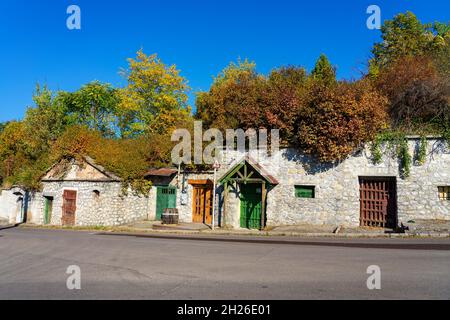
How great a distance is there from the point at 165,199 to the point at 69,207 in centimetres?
708

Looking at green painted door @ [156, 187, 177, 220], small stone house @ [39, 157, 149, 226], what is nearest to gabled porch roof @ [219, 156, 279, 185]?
green painted door @ [156, 187, 177, 220]

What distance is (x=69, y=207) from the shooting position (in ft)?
77.9

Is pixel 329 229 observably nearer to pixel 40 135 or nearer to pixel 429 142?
pixel 429 142

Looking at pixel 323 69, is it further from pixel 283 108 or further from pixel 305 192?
pixel 305 192

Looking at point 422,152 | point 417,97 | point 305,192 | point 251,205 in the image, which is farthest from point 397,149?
point 251,205

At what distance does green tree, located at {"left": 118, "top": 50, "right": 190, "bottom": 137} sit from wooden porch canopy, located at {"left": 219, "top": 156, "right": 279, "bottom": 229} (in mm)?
17113

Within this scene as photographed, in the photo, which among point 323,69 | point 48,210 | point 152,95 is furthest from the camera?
point 152,95

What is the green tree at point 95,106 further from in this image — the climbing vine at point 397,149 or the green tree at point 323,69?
the climbing vine at point 397,149

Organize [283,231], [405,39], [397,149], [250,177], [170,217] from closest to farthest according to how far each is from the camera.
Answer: [283,231] → [397,149] → [250,177] → [170,217] → [405,39]

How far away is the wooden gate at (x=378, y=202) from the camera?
16.2 m

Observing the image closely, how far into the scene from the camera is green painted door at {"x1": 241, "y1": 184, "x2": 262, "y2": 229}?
1862 centimetres

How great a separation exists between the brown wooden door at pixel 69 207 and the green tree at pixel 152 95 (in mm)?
11880

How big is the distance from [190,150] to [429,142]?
12.5 m
